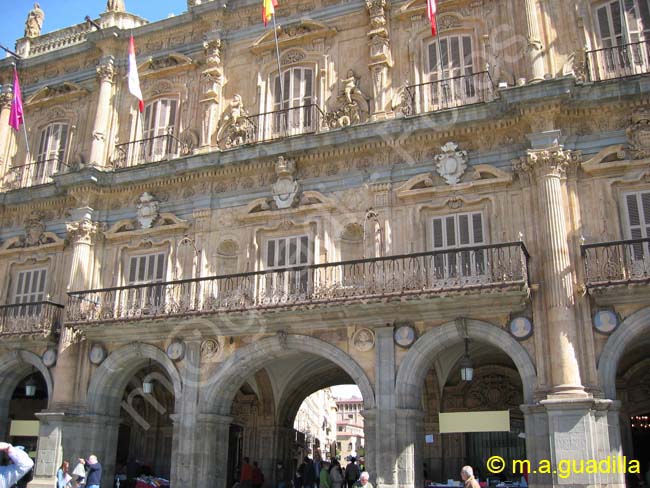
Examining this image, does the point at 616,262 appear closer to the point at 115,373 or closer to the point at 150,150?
the point at 115,373

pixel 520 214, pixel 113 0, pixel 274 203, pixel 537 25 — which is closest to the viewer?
pixel 520 214

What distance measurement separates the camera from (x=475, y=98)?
17.1 meters

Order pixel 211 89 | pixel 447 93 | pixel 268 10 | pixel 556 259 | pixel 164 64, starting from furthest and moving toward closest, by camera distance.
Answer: pixel 164 64 → pixel 211 89 → pixel 268 10 → pixel 447 93 → pixel 556 259

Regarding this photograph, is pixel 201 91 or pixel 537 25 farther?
pixel 201 91

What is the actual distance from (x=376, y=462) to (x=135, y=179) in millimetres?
10399

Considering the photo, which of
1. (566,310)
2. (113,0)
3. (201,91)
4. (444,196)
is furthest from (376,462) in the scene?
(113,0)

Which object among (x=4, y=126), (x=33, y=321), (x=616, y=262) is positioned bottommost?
(x=33, y=321)

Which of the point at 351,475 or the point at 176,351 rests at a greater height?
the point at 176,351

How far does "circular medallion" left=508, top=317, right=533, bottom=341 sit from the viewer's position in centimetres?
1454

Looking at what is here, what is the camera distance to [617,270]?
1413 centimetres

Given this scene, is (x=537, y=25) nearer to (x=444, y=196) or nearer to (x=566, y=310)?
(x=444, y=196)

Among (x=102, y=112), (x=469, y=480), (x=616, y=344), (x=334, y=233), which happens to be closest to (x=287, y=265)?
(x=334, y=233)

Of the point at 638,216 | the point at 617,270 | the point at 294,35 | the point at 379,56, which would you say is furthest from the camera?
the point at 294,35

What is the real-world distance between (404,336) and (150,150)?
9.86 meters
